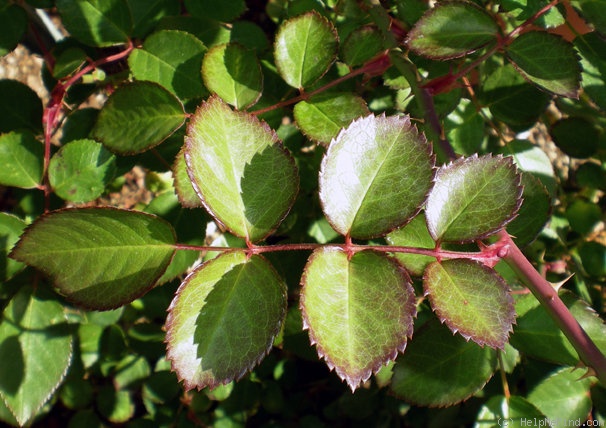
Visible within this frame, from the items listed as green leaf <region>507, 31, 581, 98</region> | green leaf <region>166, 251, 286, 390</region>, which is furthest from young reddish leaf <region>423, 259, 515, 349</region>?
green leaf <region>507, 31, 581, 98</region>

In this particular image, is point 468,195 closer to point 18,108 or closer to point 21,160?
point 21,160

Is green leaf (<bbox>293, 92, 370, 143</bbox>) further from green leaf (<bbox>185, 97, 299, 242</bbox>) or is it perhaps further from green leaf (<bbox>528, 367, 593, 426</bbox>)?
green leaf (<bbox>528, 367, 593, 426</bbox>)

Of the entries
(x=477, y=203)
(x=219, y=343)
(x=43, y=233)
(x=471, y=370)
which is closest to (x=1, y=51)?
(x=43, y=233)

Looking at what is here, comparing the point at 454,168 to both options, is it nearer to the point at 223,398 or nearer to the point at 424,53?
the point at 424,53

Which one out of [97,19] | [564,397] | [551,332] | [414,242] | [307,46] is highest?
[97,19]

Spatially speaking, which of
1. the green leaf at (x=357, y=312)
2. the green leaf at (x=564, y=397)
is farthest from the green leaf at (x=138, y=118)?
the green leaf at (x=564, y=397)

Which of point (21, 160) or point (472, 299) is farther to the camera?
point (21, 160)

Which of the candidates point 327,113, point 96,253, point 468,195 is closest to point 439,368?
point 468,195
